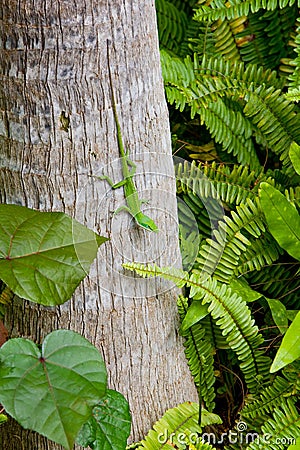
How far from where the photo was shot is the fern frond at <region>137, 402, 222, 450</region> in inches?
80.0

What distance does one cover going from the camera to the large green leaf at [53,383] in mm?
1458

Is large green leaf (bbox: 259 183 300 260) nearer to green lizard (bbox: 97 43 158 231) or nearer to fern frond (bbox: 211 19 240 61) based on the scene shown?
green lizard (bbox: 97 43 158 231)

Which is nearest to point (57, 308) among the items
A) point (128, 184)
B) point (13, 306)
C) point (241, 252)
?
point (13, 306)

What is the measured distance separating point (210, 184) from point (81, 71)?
835 mm

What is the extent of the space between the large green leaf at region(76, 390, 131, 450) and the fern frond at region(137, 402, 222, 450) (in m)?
0.28

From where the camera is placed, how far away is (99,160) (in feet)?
6.24

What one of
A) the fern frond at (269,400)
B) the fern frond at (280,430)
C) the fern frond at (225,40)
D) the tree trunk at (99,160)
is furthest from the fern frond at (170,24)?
the fern frond at (280,430)

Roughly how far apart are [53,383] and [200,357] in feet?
2.83

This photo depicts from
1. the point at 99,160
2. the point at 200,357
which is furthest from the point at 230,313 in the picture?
the point at 99,160

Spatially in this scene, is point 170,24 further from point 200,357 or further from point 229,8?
point 200,357

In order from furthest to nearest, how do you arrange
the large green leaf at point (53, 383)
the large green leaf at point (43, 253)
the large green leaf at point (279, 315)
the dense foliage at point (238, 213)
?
the large green leaf at point (279, 315) < the dense foliage at point (238, 213) < the large green leaf at point (43, 253) < the large green leaf at point (53, 383)

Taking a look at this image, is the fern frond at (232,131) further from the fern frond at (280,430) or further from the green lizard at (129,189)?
the fern frond at (280,430)

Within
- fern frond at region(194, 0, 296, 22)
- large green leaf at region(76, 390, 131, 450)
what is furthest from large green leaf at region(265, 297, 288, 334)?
fern frond at region(194, 0, 296, 22)

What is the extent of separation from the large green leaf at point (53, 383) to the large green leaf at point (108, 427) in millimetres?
256
